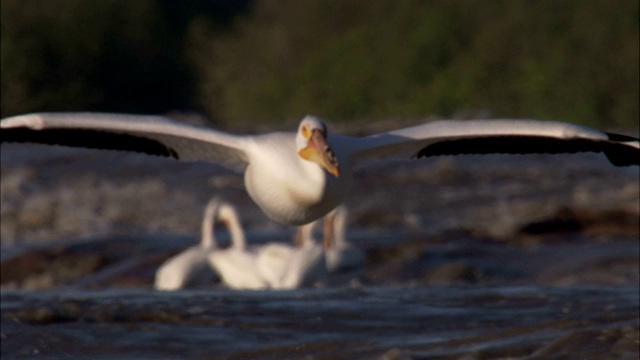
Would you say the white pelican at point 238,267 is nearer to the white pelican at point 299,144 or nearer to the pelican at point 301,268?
the pelican at point 301,268

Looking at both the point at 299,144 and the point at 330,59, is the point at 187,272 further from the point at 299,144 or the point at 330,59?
the point at 330,59

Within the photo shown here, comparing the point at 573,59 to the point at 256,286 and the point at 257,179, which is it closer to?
the point at 256,286

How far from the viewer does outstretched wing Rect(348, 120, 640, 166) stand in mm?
8609

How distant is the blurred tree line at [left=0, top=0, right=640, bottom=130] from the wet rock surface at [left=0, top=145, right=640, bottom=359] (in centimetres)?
132

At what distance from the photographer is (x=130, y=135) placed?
939cm

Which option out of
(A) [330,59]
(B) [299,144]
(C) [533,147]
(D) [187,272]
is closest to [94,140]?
(B) [299,144]

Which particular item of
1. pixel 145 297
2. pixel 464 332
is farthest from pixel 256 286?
pixel 464 332

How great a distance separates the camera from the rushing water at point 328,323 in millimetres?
9414

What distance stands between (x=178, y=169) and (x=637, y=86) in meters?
5.91

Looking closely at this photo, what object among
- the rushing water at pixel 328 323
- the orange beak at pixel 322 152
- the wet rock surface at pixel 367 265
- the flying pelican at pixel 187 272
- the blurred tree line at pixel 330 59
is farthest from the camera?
the blurred tree line at pixel 330 59

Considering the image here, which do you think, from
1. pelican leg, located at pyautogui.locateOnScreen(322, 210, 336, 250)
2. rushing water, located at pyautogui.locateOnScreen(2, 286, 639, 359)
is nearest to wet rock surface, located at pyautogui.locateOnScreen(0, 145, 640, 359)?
rushing water, located at pyautogui.locateOnScreen(2, 286, 639, 359)

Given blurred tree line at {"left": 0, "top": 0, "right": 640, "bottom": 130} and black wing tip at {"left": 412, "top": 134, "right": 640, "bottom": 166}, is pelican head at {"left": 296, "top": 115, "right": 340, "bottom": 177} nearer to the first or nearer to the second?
black wing tip at {"left": 412, "top": 134, "right": 640, "bottom": 166}

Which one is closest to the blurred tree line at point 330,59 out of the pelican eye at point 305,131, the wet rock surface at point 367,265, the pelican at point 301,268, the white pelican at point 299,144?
the wet rock surface at point 367,265

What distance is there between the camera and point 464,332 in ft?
32.6
